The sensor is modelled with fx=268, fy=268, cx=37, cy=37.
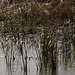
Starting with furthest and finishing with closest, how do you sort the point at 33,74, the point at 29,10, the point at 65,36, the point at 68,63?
the point at 29,10 → the point at 65,36 → the point at 68,63 → the point at 33,74

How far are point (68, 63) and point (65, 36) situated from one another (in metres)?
0.33

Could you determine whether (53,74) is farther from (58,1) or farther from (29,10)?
(58,1)

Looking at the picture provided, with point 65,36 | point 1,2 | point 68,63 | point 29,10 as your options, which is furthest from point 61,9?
point 68,63

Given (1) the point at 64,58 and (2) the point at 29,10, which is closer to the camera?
(1) the point at 64,58

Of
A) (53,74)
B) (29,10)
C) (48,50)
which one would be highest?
(29,10)

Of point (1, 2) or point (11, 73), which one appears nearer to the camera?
point (11, 73)

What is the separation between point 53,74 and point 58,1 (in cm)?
267

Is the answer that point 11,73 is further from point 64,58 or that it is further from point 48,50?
point 64,58

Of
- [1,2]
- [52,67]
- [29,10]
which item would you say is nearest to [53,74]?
[52,67]

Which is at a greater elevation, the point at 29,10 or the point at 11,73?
the point at 29,10

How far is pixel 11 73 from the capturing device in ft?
7.61

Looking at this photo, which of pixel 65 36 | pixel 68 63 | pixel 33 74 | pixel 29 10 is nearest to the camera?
pixel 33 74

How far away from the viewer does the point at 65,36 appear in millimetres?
2699

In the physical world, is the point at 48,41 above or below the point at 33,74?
above
